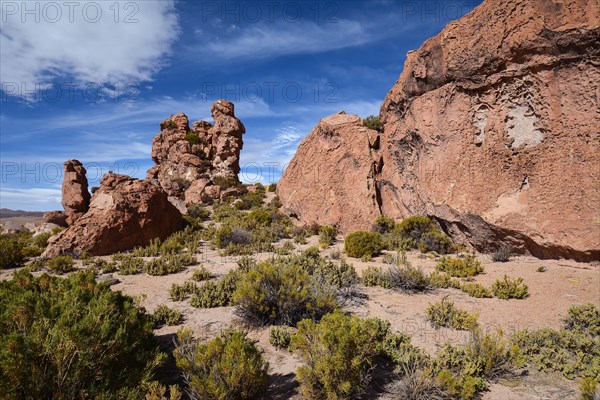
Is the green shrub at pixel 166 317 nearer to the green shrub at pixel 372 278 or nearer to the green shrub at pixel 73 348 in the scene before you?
the green shrub at pixel 73 348

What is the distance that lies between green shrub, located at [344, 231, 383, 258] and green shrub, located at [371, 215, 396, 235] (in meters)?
2.07

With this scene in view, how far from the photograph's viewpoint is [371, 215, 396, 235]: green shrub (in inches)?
507

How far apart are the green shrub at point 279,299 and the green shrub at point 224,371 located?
174 centimetres

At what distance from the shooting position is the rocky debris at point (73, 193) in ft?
49.6

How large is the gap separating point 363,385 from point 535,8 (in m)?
11.2

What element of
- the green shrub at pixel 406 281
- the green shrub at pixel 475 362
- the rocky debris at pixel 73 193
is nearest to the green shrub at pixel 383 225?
the green shrub at pixel 406 281

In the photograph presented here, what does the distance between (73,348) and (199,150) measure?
26.8 metres

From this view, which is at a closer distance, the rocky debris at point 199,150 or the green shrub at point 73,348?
the green shrub at point 73,348

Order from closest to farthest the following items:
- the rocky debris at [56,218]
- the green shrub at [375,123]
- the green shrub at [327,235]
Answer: the green shrub at [327,235]
the rocky debris at [56,218]
the green shrub at [375,123]

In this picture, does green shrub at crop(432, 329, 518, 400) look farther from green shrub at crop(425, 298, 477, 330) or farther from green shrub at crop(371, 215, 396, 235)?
green shrub at crop(371, 215, 396, 235)

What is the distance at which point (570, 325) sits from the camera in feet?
17.5

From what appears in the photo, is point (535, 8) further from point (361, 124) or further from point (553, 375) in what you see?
point (553, 375)

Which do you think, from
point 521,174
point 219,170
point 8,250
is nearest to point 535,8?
point 521,174

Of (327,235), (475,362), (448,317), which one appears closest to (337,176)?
(327,235)
